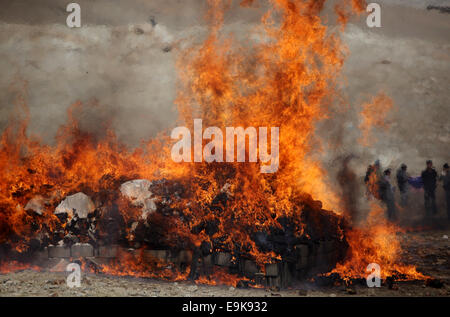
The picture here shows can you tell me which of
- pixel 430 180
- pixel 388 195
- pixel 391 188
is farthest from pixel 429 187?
pixel 388 195

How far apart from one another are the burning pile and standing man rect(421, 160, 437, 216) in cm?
633

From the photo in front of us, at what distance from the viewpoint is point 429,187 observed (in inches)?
517

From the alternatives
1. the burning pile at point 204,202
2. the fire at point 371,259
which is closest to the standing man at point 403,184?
the fire at point 371,259

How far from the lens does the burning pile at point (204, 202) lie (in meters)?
7.39

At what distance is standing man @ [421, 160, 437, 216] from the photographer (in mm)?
13109

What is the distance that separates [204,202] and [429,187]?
906 cm

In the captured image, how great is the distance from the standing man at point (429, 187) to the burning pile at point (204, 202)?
6.33 metres

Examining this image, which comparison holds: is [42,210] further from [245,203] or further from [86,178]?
[245,203]

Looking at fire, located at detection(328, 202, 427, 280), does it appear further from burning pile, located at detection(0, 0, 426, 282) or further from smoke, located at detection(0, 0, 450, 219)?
smoke, located at detection(0, 0, 450, 219)

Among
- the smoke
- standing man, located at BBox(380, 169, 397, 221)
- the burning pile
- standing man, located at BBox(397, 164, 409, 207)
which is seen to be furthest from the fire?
the smoke

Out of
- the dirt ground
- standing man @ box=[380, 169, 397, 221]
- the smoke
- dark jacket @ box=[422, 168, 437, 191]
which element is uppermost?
the smoke

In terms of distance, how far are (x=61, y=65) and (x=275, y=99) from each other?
12.2m

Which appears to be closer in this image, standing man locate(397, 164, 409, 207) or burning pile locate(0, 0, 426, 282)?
burning pile locate(0, 0, 426, 282)

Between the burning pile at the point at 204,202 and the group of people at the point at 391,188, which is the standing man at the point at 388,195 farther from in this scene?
the burning pile at the point at 204,202
